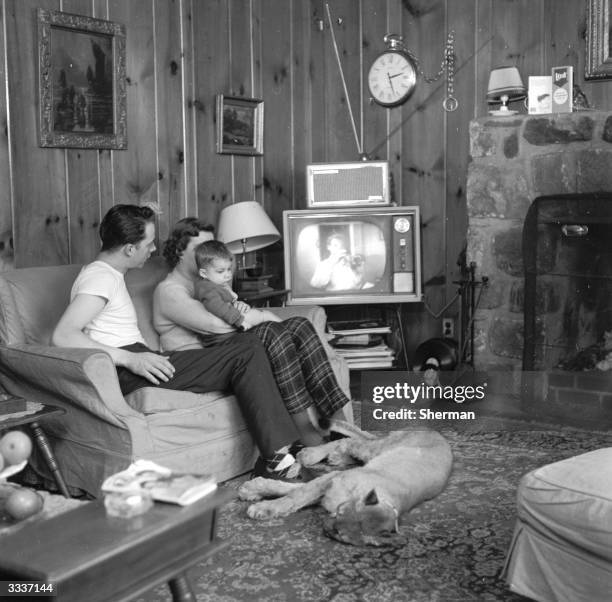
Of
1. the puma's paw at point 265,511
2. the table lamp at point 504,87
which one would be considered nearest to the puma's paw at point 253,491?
the puma's paw at point 265,511

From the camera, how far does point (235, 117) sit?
4199 mm

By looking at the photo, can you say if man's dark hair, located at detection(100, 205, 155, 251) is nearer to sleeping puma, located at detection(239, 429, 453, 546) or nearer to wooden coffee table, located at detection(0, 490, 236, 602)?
sleeping puma, located at detection(239, 429, 453, 546)

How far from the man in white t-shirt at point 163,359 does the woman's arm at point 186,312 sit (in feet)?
0.45

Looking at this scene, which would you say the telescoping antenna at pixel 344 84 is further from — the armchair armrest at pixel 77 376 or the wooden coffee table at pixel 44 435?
the wooden coffee table at pixel 44 435

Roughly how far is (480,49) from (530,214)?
100cm

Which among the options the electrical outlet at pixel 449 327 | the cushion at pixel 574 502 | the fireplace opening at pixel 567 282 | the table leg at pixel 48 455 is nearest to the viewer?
the cushion at pixel 574 502

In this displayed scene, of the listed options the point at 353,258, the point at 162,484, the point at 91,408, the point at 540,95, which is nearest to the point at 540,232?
the point at 540,95

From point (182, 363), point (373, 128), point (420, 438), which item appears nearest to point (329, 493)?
point (420, 438)

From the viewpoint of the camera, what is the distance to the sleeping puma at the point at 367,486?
7.61 ft

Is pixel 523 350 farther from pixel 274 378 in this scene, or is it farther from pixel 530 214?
pixel 274 378

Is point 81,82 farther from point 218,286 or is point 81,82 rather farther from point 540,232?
point 540,232

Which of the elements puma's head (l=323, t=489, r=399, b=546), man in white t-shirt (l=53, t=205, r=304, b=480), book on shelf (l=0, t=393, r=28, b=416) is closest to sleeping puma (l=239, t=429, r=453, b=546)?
puma's head (l=323, t=489, r=399, b=546)

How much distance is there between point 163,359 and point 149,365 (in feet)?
0.18

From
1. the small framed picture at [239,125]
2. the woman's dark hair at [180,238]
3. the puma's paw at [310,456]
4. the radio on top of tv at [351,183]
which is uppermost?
the small framed picture at [239,125]
